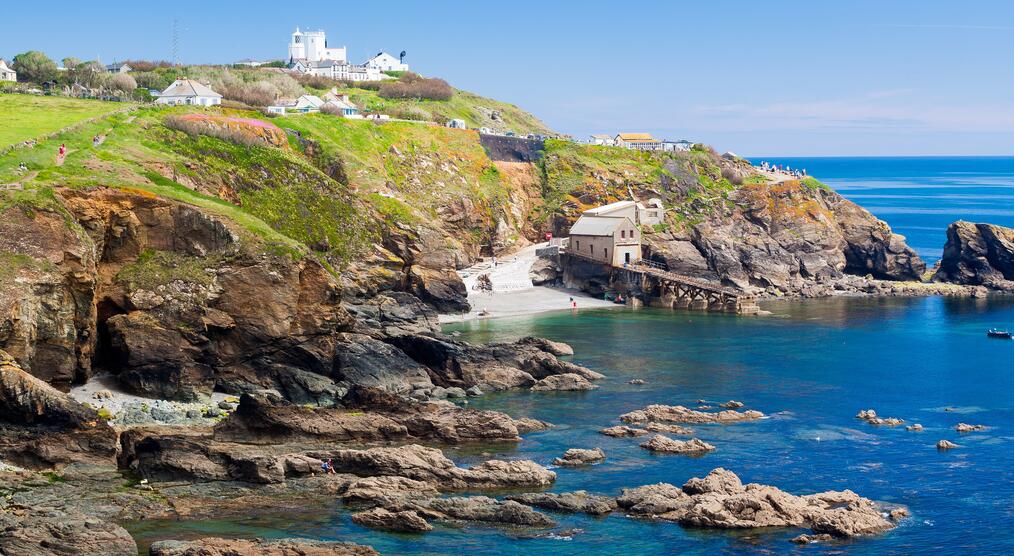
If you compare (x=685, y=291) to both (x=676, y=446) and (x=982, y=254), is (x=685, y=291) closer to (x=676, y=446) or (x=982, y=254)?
(x=982, y=254)

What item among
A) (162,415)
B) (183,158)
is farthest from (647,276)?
(162,415)

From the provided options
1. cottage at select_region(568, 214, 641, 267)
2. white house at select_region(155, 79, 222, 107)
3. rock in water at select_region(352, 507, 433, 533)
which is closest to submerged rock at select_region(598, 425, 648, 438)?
rock in water at select_region(352, 507, 433, 533)

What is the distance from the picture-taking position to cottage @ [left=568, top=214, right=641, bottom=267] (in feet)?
402

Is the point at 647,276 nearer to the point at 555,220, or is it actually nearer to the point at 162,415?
the point at 555,220

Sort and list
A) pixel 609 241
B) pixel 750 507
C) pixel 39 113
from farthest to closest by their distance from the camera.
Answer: pixel 609 241 → pixel 39 113 → pixel 750 507

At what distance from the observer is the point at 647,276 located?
121 meters

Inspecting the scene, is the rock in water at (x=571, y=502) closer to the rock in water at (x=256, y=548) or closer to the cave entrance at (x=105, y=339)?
the rock in water at (x=256, y=548)

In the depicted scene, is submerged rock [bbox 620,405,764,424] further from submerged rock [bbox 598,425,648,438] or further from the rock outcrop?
the rock outcrop

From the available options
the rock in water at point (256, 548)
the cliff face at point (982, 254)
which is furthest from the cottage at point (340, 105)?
the rock in water at point (256, 548)

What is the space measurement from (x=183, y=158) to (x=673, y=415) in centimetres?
5032

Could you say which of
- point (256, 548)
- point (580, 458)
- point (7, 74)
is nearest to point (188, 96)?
point (7, 74)

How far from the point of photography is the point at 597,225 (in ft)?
409

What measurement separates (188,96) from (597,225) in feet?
160

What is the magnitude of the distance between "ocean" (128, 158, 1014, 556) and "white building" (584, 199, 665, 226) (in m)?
18.6
